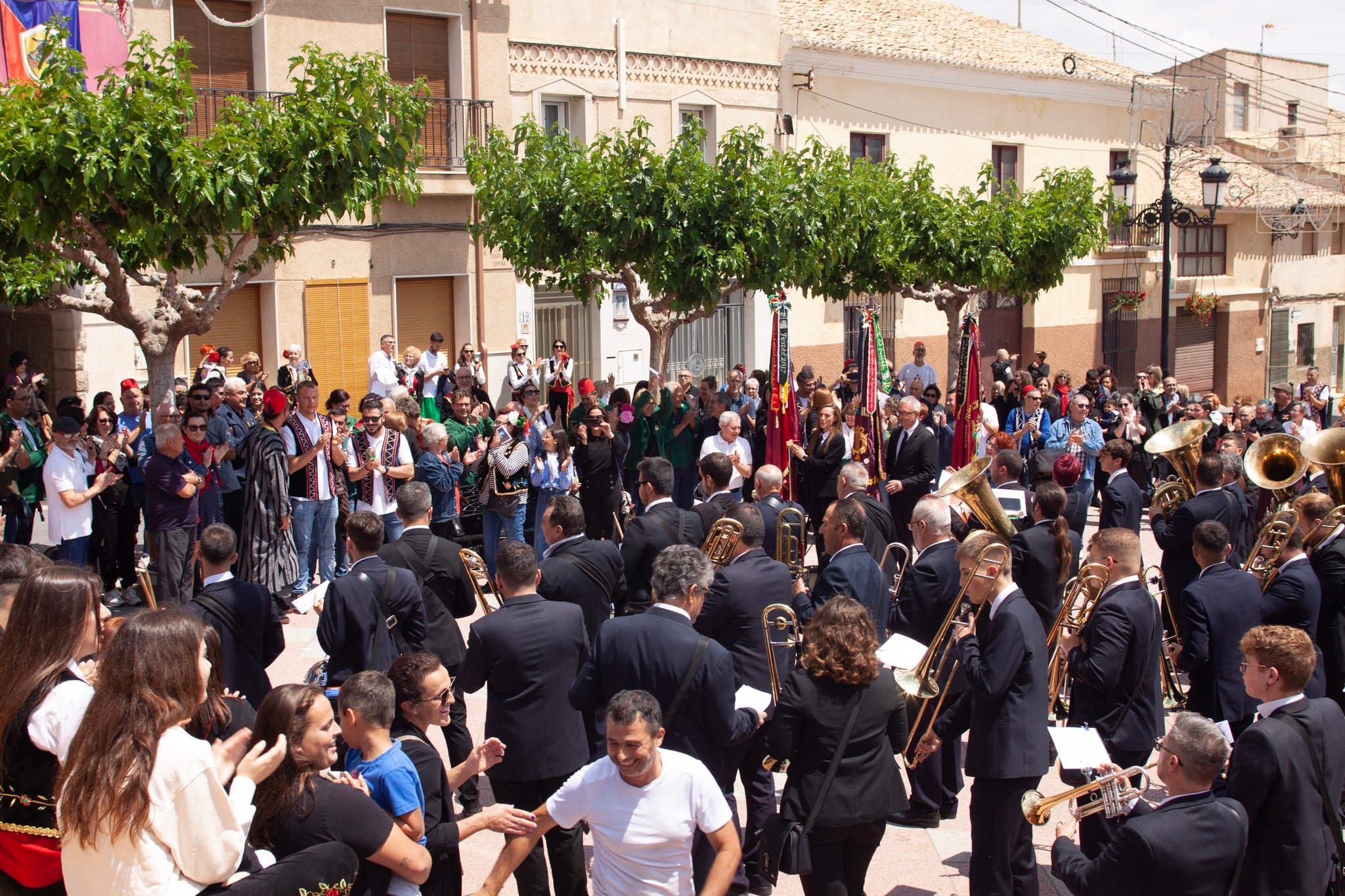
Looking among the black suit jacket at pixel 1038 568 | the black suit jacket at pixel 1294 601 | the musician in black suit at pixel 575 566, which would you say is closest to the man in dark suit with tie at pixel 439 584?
the musician in black suit at pixel 575 566

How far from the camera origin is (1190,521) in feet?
23.6

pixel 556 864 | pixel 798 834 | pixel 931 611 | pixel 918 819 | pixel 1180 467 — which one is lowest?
pixel 918 819

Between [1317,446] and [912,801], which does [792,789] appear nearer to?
[912,801]

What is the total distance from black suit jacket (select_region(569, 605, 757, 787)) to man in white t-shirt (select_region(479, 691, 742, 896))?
29.1 inches

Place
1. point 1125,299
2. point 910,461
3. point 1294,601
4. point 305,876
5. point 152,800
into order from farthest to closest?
1. point 1125,299
2. point 910,461
3. point 1294,601
4. point 305,876
5. point 152,800

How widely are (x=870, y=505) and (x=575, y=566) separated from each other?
210cm

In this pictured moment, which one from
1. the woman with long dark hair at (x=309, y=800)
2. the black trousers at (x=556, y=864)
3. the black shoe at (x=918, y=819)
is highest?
the woman with long dark hair at (x=309, y=800)

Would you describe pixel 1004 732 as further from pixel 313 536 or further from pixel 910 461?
pixel 313 536

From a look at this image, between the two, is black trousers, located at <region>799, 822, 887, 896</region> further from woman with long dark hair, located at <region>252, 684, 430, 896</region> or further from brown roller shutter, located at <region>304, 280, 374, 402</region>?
brown roller shutter, located at <region>304, 280, 374, 402</region>

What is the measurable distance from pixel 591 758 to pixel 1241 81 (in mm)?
31513

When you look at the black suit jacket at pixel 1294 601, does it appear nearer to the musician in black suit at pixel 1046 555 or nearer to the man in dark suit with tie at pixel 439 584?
the musician in black suit at pixel 1046 555

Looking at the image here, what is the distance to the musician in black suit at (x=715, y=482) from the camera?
7441 millimetres

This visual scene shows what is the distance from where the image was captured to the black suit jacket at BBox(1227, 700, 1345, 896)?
385cm

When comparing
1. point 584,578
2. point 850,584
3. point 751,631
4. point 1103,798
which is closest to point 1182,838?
point 1103,798
